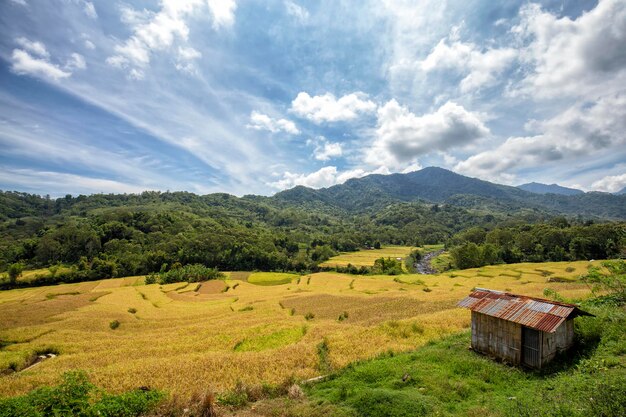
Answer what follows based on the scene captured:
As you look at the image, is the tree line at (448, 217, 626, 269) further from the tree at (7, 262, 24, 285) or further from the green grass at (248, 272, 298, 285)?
the tree at (7, 262, 24, 285)

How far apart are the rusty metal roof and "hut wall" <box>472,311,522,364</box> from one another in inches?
17.0

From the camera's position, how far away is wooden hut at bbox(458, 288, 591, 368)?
1347 centimetres

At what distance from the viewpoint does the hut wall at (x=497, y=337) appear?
1425 cm

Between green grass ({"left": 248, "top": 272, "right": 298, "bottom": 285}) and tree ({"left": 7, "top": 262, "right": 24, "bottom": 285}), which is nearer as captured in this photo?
tree ({"left": 7, "top": 262, "right": 24, "bottom": 285})

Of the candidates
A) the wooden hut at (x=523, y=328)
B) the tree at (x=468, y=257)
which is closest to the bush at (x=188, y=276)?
the tree at (x=468, y=257)

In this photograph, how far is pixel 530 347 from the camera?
1379 centimetres

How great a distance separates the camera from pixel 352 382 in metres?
13.7

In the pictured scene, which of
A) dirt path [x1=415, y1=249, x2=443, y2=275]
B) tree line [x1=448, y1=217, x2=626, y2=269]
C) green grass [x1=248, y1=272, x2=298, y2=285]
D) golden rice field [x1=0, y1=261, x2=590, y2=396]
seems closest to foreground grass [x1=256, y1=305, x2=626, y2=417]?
golden rice field [x1=0, y1=261, x2=590, y2=396]

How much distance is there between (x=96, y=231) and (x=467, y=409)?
364 ft

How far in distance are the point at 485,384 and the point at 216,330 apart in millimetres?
22504

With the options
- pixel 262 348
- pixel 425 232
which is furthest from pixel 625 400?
pixel 425 232

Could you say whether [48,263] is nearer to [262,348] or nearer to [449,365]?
[262,348]

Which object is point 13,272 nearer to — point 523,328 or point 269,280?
point 269,280

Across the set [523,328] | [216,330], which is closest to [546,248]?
[523,328]
